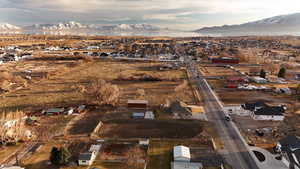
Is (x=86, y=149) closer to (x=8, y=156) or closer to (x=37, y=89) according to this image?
(x=8, y=156)

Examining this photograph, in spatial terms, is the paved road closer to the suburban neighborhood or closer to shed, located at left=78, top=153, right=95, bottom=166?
the suburban neighborhood

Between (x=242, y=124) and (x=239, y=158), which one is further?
(x=242, y=124)

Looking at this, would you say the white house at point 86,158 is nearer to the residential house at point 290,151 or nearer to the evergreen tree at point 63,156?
the evergreen tree at point 63,156

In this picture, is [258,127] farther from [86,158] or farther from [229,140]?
[86,158]

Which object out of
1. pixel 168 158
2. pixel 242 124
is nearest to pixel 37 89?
pixel 168 158

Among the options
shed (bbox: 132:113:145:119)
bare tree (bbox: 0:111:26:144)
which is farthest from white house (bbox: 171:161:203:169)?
bare tree (bbox: 0:111:26:144)

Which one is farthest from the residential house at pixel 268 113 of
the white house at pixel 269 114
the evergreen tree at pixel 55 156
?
the evergreen tree at pixel 55 156
